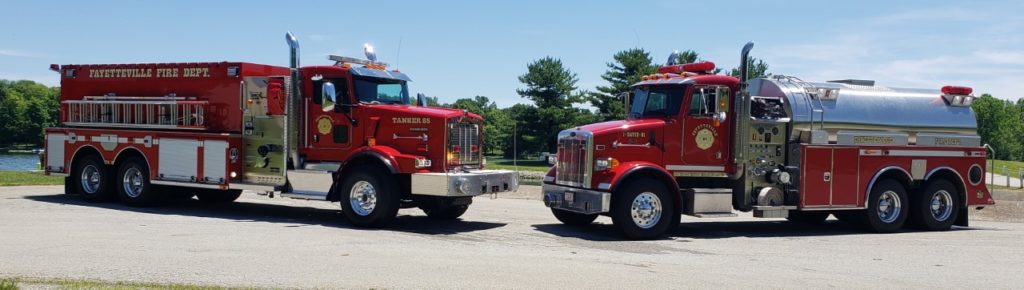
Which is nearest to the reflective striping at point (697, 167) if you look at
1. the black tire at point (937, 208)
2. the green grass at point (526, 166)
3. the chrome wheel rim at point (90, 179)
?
the black tire at point (937, 208)

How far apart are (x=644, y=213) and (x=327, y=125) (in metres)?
5.36

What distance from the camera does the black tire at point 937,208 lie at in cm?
1449

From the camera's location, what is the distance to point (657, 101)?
13.1 metres

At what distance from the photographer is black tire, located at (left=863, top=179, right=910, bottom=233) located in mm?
14031

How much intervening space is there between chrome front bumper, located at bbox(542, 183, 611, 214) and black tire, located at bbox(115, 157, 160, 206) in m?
7.54

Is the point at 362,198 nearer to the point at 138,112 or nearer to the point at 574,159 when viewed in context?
the point at 574,159

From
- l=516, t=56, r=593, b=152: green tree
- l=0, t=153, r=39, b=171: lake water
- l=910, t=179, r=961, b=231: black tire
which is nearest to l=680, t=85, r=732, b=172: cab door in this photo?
l=910, t=179, r=961, b=231: black tire

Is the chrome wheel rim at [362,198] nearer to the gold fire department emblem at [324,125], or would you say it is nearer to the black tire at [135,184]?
the gold fire department emblem at [324,125]

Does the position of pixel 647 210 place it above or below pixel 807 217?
above

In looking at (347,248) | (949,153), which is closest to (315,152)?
(347,248)

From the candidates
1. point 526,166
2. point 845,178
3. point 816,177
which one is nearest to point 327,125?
point 816,177

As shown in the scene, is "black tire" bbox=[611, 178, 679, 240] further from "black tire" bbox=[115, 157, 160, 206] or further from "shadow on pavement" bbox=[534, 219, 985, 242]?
"black tire" bbox=[115, 157, 160, 206]

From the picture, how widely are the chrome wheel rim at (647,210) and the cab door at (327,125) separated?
4.78m

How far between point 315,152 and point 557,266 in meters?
6.03
